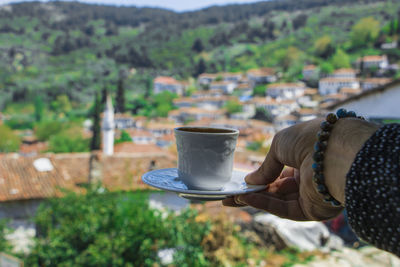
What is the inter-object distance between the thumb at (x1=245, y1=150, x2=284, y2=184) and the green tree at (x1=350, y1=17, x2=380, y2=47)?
51196mm

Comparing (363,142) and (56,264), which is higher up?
(363,142)

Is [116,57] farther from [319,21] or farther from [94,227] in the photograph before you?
[94,227]

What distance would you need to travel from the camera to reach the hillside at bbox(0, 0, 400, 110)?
46906mm

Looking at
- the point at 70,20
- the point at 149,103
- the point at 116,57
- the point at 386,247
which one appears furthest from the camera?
the point at 70,20

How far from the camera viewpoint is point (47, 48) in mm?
56625

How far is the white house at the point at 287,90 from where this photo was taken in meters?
38.9

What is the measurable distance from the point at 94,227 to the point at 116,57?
54682mm

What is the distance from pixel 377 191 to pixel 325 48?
165 ft

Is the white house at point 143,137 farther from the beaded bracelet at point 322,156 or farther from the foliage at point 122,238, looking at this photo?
the beaded bracelet at point 322,156

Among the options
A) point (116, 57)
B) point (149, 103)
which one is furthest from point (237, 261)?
point (116, 57)

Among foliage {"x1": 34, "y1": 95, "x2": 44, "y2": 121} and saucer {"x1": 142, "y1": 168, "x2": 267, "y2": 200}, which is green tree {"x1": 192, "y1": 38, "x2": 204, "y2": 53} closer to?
foliage {"x1": 34, "y1": 95, "x2": 44, "y2": 121}

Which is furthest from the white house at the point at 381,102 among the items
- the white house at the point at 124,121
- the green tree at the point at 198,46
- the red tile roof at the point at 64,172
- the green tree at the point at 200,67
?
the green tree at the point at 198,46

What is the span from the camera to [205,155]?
0.64 meters

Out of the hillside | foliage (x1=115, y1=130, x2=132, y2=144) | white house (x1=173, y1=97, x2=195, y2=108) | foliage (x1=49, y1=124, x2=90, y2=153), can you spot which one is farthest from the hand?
white house (x1=173, y1=97, x2=195, y2=108)
